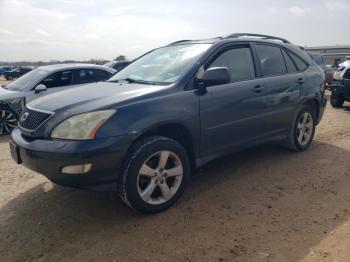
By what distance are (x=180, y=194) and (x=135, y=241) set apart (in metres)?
0.84

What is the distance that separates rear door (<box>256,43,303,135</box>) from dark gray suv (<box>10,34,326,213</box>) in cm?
1

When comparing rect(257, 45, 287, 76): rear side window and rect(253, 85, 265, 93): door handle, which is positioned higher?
rect(257, 45, 287, 76): rear side window

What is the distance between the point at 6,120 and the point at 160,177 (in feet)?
17.5

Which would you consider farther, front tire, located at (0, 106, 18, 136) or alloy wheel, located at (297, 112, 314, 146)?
front tire, located at (0, 106, 18, 136)

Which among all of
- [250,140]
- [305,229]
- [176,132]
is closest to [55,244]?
[176,132]

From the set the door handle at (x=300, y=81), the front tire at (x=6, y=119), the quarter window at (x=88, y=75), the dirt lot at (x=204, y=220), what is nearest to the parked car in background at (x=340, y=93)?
the door handle at (x=300, y=81)

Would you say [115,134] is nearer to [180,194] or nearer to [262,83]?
[180,194]

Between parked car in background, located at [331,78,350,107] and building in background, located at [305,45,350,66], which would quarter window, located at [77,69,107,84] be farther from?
building in background, located at [305,45,350,66]

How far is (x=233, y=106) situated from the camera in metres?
4.20

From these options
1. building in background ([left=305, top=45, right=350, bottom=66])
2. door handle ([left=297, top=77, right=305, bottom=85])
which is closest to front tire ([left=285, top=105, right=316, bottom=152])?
door handle ([left=297, top=77, right=305, bottom=85])

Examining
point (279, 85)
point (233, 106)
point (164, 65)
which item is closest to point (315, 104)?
point (279, 85)

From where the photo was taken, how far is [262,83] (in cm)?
463

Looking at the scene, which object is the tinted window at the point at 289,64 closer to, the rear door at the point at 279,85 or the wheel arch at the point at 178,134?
the rear door at the point at 279,85

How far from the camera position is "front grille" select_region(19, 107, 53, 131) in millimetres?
3407
